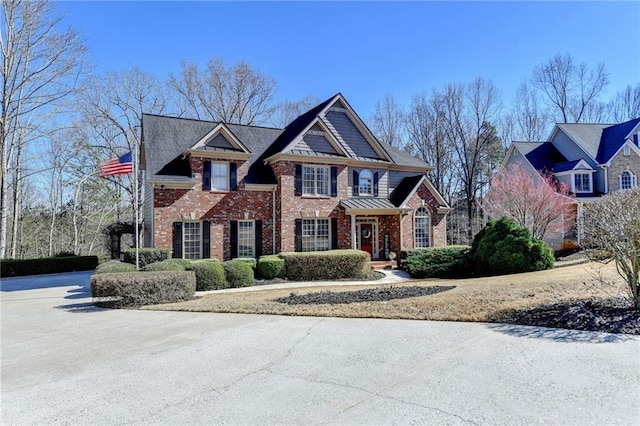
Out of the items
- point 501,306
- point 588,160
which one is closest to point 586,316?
point 501,306

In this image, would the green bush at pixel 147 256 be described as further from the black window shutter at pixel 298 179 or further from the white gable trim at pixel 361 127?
the white gable trim at pixel 361 127

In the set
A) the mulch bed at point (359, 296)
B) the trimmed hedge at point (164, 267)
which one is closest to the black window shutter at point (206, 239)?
the trimmed hedge at point (164, 267)

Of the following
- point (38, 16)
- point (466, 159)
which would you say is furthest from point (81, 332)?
point (466, 159)

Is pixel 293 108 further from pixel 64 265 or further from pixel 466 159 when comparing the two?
pixel 64 265

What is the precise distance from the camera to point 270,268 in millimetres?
16391

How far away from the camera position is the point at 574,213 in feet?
86.1

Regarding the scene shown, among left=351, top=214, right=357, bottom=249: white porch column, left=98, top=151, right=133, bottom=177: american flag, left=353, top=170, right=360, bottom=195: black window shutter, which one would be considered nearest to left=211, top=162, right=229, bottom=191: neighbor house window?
left=98, top=151, right=133, bottom=177: american flag

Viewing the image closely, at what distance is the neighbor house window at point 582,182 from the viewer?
2666 centimetres

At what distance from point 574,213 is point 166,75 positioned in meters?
36.7

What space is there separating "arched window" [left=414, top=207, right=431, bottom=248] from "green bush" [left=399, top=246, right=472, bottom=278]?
4098 mm

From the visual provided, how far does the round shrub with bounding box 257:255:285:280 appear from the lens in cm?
1641

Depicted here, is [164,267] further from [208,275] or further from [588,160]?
[588,160]

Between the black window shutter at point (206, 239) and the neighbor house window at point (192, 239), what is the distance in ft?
0.48

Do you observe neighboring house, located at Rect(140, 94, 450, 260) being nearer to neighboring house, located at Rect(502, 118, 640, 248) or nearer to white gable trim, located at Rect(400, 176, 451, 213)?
white gable trim, located at Rect(400, 176, 451, 213)
